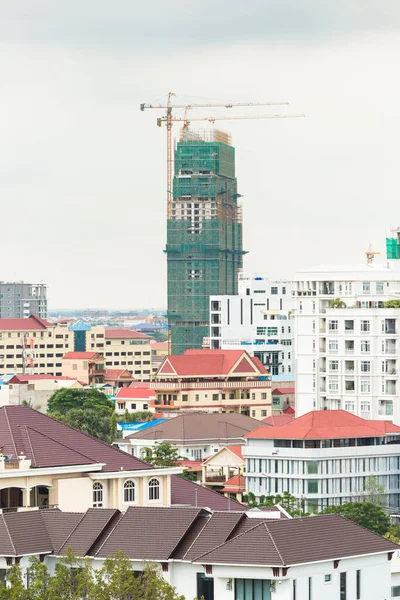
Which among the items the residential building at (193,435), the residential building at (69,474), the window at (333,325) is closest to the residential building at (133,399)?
the window at (333,325)

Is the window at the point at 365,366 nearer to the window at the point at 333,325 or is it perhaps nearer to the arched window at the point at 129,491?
the window at the point at 333,325

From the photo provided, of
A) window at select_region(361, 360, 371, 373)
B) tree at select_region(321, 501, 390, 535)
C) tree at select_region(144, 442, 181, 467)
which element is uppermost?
window at select_region(361, 360, 371, 373)

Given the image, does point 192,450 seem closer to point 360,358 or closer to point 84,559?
point 360,358

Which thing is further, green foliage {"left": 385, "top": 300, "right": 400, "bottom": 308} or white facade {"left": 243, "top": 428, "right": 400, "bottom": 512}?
A: green foliage {"left": 385, "top": 300, "right": 400, "bottom": 308}

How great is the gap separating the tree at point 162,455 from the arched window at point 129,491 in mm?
39868

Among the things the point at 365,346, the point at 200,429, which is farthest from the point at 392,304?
the point at 200,429

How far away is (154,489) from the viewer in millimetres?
74938

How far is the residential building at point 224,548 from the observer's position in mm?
59031

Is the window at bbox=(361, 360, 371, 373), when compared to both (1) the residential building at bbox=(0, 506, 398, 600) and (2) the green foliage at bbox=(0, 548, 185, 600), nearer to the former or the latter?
(1) the residential building at bbox=(0, 506, 398, 600)

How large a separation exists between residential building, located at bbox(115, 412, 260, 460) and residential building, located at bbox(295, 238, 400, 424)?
7.17 m

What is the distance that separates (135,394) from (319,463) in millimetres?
76898

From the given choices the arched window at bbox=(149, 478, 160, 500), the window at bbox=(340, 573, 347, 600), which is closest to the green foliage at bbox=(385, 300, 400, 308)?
the arched window at bbox=(149, 478, 160, 500)

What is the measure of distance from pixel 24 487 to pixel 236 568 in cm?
1291

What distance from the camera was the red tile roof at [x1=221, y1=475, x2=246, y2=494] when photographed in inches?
4387
